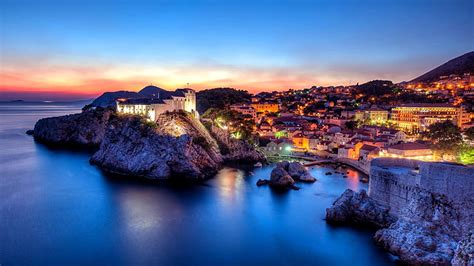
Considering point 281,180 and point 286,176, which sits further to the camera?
point 286,176

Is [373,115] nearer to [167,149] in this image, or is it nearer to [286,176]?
[286,176]

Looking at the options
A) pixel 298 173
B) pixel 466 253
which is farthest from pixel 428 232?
pixel 298 173

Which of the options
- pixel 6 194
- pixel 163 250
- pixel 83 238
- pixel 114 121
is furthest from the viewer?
pixel 114 121

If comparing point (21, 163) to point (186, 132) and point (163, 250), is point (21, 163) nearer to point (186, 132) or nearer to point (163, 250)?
point (186, 132)

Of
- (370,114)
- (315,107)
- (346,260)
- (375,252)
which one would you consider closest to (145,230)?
(346,260)

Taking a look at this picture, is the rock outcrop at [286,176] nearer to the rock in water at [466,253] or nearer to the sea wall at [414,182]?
the sea wall at [414,182]
